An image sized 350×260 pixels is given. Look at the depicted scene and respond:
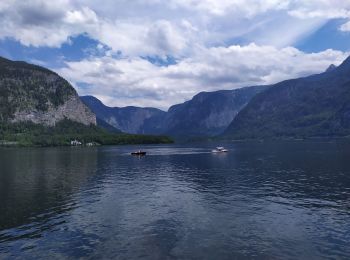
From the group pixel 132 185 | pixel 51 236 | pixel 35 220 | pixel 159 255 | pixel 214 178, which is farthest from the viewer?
pixel 214 178

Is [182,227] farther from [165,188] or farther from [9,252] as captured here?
[165,188]

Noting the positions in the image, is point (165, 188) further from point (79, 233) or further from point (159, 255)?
point (159, 255)

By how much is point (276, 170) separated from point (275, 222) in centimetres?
8541

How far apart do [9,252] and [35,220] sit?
1799 cm

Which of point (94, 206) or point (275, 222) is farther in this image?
point (94, 206)

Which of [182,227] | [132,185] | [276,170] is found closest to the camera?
[182,227]

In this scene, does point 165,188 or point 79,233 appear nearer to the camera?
point 79,233

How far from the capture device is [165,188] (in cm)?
10450

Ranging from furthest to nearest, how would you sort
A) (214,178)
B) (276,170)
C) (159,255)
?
(276,170) < (214,178) < (159,255)

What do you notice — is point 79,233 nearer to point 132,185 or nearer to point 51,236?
point 51,236

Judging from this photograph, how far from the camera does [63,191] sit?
3942 inches

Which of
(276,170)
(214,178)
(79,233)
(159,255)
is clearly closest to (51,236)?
(79,233)

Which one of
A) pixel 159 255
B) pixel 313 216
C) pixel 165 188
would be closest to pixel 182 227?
pixel 159 255

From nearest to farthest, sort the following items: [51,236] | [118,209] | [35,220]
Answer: [51,236] → [35,220] → [118,209]
